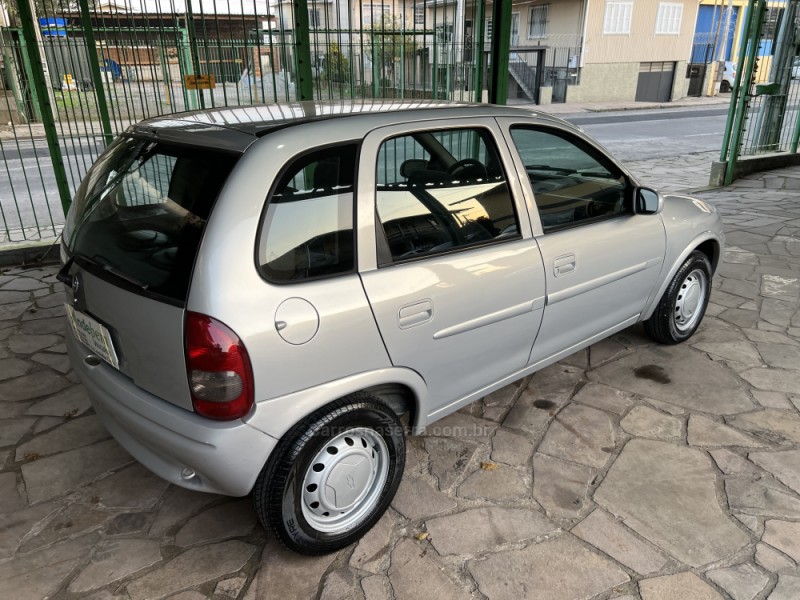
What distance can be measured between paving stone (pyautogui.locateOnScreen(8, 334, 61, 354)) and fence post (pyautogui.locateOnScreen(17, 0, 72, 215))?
1965 mm

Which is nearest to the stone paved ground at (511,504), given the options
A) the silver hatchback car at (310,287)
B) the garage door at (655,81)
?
the silver hatchback car at (310,287)

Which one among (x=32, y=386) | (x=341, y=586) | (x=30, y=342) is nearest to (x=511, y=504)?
(x=341, y=586)

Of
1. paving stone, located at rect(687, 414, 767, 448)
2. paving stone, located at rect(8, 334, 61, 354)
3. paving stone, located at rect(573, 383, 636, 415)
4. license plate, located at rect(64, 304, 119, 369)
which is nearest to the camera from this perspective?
license plate, located at rect(64, 304, 119, 369)

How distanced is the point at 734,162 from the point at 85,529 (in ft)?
33.7

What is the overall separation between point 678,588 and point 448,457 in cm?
115

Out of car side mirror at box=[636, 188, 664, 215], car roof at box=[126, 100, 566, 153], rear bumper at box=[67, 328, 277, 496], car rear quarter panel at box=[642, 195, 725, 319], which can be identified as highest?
car roof at box=[126, 100, 566, 153]

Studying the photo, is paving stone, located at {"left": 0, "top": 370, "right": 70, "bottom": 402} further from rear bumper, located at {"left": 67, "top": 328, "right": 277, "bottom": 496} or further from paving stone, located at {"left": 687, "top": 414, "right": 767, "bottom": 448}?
paving stone, located at {"left": 687, "top": 414, "right": 767, "bottom": 448}

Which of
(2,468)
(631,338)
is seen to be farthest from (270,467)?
(631,338)

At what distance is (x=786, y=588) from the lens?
227cm

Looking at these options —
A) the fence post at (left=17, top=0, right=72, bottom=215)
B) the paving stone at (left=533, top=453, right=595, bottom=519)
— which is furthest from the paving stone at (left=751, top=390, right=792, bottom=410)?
the fence post at (left=17, top=0, right=72, bottom=215)

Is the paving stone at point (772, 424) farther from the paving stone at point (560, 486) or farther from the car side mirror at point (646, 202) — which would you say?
the car side mirror at point (646, 202)

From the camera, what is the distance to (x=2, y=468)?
2.96 m

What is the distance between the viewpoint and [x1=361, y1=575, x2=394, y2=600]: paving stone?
7.36 feet

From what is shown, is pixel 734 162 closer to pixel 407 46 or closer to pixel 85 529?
pixel 407 46
